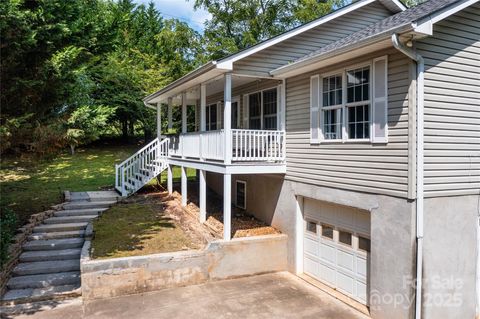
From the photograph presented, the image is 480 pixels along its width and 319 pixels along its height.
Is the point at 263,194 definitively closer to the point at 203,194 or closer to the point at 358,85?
the point at 203,194

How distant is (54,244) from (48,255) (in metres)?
0.60

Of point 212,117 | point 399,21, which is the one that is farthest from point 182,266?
point 212,117

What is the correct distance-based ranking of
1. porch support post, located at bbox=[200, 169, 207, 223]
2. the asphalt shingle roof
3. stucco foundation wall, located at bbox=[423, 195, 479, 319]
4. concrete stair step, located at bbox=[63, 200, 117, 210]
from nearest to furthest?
the asphalt shingle roof
stucco foundation wall, located at bbox=[423, 195, 479, 319]
porch support post, located at bbox=[200, 169, 207, 223]
concrete stair step, located at bbox=[63, 200, 117, 210]

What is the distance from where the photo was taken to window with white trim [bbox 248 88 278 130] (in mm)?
11602

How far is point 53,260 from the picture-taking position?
972 cm

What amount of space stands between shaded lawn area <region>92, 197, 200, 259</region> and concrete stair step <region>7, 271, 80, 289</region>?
2.68 ft

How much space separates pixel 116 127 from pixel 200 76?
22.6m

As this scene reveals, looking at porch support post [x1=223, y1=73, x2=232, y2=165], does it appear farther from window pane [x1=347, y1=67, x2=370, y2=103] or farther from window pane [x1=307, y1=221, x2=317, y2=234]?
window pane [x1=347, y1=67, x2=370, y2=103]

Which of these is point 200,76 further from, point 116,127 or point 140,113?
point 116,127

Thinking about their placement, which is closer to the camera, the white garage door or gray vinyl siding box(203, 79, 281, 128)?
the white garage door

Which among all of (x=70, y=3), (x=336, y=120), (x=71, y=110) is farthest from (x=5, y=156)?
(x=336, y=120)

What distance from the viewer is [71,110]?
9789 millimetres

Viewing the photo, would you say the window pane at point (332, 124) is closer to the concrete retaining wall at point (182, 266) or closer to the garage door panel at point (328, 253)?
the garage door panel at point (328, 253)

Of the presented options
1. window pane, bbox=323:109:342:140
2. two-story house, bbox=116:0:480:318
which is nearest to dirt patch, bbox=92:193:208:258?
two-story house, bbox=116:0:480:318
